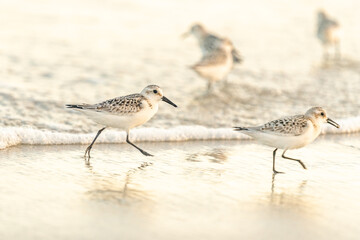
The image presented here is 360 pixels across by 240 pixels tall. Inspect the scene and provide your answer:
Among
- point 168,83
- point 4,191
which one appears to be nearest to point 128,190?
point 4,191

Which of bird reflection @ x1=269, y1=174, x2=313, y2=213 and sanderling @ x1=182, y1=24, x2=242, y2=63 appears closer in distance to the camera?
bird reflection @ x1=269, y1=174, x2=313, y2=213

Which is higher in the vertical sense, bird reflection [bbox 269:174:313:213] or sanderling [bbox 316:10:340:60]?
sanderling [bbox 316:10:340:60]

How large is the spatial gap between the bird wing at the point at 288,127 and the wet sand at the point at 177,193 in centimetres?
41

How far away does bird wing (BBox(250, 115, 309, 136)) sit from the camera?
7.57 m

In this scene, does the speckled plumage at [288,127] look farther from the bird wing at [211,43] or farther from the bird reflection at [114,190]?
the bird wing at [211,43]

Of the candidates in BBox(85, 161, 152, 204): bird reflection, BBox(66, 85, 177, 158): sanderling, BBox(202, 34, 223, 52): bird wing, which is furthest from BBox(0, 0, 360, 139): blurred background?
BBox(85, 161, 152, 204): bird reflection

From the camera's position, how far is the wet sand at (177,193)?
5.42m

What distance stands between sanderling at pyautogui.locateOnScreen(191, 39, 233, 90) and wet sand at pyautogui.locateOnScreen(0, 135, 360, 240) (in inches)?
160

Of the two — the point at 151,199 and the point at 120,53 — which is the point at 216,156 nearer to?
the point at 151,199

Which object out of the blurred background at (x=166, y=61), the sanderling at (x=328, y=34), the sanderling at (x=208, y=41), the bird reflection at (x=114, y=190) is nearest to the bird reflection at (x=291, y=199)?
the bird reflection at (x=114, y=190)

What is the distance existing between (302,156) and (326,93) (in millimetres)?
4585

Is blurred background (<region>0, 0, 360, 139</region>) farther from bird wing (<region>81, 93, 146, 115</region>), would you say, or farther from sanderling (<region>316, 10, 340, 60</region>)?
bird wing (<region>81, 93, 146, 115</region>)

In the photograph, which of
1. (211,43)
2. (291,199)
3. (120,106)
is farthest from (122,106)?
(211,43)

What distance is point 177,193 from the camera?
6469 mm
